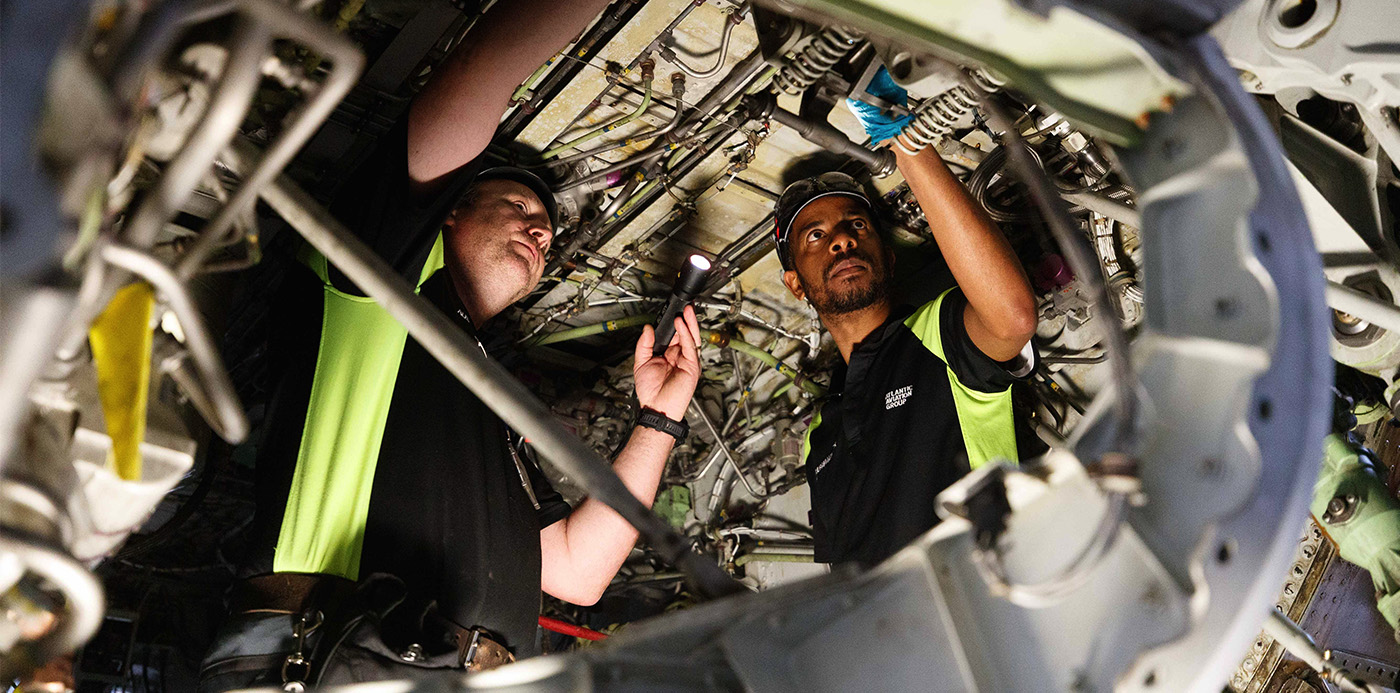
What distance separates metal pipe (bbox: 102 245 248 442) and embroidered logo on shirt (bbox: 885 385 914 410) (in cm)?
172

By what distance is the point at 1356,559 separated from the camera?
5.74 ft

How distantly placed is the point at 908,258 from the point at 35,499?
234 centimetres

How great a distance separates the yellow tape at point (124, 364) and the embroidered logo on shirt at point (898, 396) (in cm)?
180

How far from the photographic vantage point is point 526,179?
7.75 ft

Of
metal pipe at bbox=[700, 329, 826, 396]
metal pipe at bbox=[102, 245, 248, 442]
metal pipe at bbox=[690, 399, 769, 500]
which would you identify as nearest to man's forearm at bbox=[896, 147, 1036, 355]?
metal pipe at bbox=[700, 329, 826, 396]

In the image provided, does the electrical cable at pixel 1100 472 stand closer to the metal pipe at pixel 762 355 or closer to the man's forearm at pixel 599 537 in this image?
the man's forearm at pixel 599 537

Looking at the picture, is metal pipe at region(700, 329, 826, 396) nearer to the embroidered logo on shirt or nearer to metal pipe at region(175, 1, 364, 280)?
the embroidered logo on shirt

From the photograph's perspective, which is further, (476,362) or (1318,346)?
(476,362)

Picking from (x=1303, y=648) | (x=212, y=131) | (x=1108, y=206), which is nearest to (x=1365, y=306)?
(x=1108, y=206)

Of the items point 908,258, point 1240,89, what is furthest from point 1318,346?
point 908,258

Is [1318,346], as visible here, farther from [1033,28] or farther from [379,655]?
[379,655]

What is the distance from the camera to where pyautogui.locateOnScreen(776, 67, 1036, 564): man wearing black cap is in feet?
6.98

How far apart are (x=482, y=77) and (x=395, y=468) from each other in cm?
77

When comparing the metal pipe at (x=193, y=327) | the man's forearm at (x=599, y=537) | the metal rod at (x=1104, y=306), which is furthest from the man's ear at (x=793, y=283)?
the metal pipe at (x=193, y=327)
